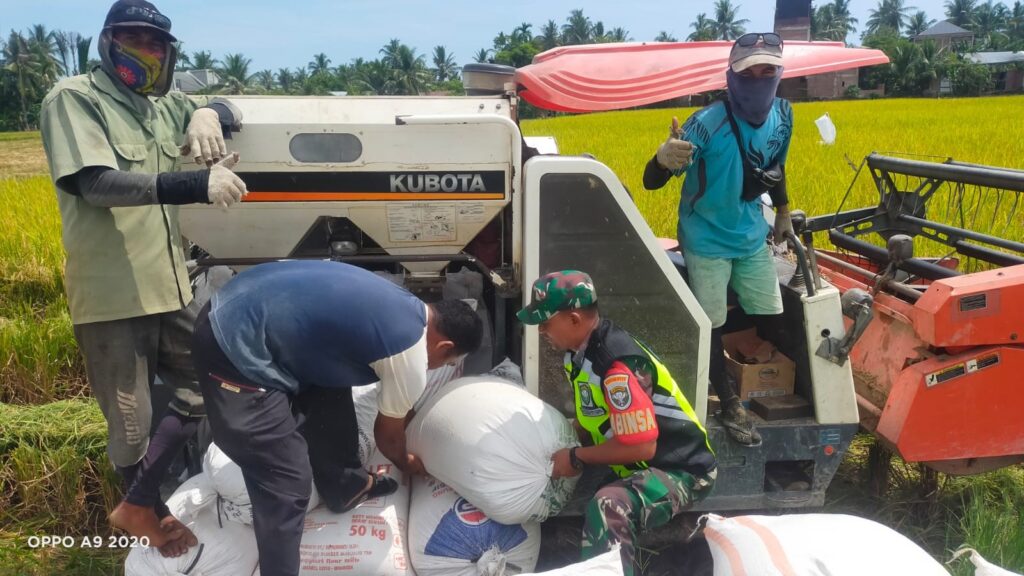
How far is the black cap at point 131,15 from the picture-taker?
262 centimetres

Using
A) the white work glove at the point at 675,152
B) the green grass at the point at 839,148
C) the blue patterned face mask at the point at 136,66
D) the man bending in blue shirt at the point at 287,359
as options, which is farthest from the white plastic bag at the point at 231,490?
the green grass at the point at 839,148

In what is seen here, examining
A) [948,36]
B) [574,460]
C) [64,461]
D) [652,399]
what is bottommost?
[64,461]

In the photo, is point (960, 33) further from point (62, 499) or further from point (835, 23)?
point (62, 499)

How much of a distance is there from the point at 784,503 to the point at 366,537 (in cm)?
170

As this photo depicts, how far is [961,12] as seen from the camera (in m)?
97.6

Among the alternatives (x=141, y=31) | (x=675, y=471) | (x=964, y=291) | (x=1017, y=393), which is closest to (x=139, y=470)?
(x=141, y=31)

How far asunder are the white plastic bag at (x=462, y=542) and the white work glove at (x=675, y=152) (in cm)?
156

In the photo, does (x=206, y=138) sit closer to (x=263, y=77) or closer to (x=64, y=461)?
(x=64, y=461)

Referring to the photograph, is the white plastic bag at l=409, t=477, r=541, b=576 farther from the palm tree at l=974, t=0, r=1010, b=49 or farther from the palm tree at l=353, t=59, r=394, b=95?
the palm tree at l=974, t=0, r=1010, b=49

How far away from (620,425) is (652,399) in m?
0.21

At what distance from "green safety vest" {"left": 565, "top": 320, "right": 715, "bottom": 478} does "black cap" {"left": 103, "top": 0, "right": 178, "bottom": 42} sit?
1.96 metres

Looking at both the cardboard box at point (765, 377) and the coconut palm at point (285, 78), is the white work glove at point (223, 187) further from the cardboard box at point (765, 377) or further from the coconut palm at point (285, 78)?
the coconut palm at point (285, 78)

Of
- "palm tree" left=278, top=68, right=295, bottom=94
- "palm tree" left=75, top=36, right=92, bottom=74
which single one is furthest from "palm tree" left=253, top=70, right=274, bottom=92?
"palm tree" left=75, top=36, right=92, bottom=74

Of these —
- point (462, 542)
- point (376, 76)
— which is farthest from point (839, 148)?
point (376, 76)
